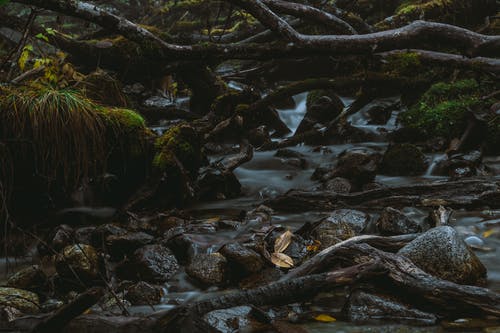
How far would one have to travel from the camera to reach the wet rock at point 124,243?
4.24 meters

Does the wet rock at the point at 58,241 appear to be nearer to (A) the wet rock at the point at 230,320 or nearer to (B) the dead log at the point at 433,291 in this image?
(A) the wet rock at the point at 230,320

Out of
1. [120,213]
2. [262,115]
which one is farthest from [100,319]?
[262,115]

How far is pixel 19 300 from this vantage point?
3.24m

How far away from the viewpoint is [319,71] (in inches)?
496

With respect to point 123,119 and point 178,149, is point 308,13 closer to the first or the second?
point 178,149

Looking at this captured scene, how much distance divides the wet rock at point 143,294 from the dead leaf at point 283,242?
3.62 feet

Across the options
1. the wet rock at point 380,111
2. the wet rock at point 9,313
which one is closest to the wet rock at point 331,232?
the wet rock at point 9,313

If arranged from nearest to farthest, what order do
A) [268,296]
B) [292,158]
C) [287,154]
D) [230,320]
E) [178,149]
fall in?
[268,296] < [230,320] < [178,149] < [292,158] < [287,154]

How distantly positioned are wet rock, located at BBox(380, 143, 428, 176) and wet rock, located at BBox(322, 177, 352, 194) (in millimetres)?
990

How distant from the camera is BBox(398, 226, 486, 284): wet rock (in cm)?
319

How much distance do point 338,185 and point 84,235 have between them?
10.2 feet

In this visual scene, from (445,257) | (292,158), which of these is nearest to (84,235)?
(445,257)

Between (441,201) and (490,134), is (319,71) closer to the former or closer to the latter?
(490,134)

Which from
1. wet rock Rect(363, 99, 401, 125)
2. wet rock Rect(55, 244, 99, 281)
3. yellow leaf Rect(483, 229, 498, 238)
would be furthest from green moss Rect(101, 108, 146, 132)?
wet rock Rect(363, 99, 401, 125)
